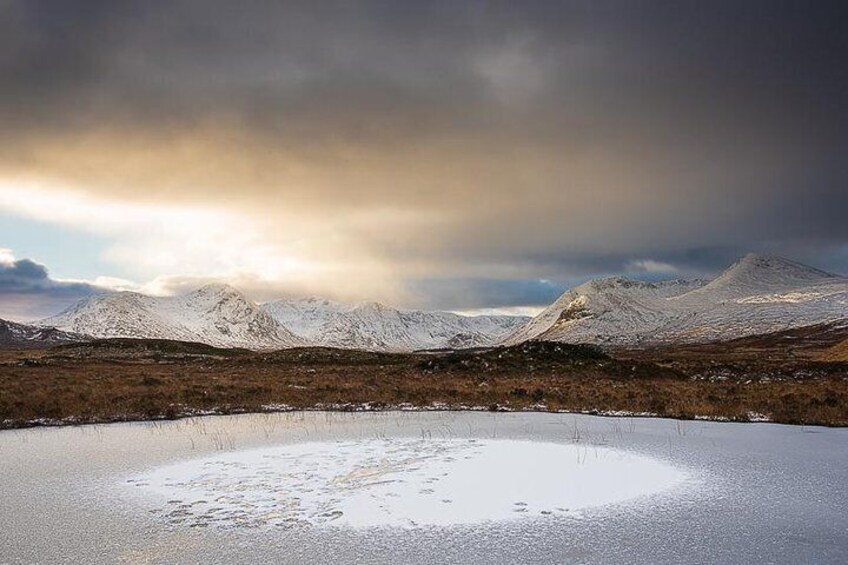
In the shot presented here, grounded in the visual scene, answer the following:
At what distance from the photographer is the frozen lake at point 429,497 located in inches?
313

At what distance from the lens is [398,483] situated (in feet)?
38.9

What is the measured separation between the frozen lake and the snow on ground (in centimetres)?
6

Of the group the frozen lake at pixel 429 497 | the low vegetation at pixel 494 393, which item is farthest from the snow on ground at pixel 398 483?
the low vegetation at pixel 494 393

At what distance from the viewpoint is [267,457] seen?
1495 centimetres

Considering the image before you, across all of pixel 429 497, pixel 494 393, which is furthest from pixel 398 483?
pixel 494 393

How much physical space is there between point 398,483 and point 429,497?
130 centimetres

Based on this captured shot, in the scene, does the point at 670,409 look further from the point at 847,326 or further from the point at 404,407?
the point at 847,326

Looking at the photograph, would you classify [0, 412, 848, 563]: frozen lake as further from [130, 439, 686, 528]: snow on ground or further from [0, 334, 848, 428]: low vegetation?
[0, 334, 848, 428]: low vegetation

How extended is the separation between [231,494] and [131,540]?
9.17 ft

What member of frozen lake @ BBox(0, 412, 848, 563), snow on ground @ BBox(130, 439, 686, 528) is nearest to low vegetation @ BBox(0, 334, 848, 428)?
frozen lake @ BBox(0, 412, 848, 563)

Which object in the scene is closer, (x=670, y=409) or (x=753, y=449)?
(x=753, y=449)

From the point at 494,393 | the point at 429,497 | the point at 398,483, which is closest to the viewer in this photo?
the point at 429,497

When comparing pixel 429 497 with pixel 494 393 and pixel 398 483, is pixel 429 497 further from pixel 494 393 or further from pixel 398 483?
pixel 494 393

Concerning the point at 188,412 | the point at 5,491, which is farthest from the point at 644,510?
the point at 188,412
